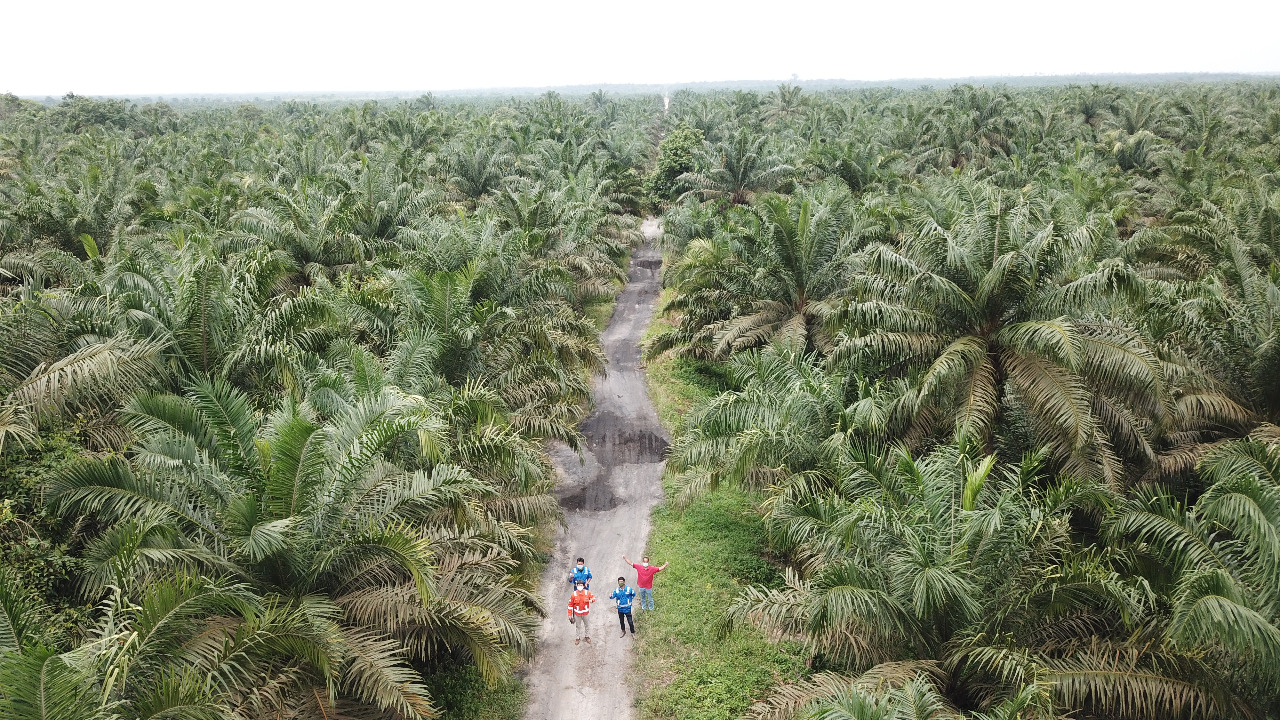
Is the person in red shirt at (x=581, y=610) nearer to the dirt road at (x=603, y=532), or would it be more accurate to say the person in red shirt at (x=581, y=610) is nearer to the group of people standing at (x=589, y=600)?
the group of people standing at (x=589, y=600)

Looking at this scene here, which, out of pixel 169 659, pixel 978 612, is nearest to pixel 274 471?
pixel 169 659

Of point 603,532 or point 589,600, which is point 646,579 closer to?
point 589,600

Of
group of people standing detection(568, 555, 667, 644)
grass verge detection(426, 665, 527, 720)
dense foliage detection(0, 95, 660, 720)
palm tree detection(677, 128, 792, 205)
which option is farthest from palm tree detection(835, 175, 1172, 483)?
palm tree detection(677, 128, 792, 205)

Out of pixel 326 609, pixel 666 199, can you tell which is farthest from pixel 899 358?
pixel 666 199

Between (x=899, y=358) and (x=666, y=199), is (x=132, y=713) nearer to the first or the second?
(x=899, y=358)

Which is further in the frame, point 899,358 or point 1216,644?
point 899,358

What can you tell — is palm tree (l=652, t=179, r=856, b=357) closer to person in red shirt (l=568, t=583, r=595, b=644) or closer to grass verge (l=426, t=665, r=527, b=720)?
person in red shirt (l=568, t=583, r=595, b=644)

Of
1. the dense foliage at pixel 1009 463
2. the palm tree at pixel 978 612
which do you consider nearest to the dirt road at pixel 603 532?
the dense foliage at pixel 1009 463
